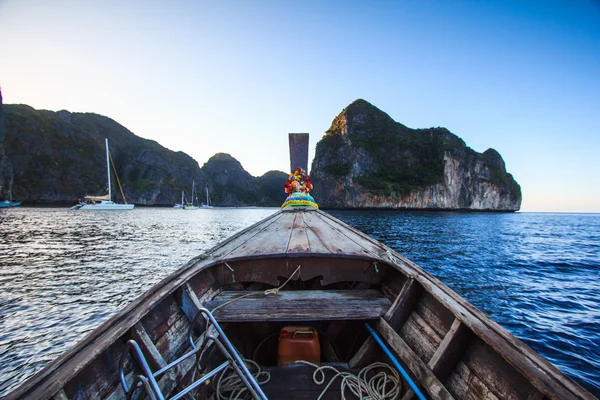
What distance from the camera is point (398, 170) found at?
91562 mm

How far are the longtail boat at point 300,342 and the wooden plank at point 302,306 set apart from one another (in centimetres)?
1

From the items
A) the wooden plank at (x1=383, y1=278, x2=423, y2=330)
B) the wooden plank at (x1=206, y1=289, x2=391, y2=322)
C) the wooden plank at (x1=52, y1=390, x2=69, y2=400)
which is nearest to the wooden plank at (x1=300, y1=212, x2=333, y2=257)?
the wooden plank at (x1=206, y1=289, x2=391, y2=322)

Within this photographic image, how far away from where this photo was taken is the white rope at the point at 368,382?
2.08 metres

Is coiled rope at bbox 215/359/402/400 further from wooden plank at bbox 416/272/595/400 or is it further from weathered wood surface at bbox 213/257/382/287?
weathered wood surface at bbox 213/257/382/287

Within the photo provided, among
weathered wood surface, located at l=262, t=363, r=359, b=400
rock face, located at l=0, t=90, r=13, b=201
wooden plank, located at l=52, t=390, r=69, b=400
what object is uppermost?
rock face, located at l=0, t=90, r=13, b=201

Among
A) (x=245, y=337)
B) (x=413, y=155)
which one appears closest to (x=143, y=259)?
(x=245, y=337)

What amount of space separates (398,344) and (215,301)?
6.56 feet

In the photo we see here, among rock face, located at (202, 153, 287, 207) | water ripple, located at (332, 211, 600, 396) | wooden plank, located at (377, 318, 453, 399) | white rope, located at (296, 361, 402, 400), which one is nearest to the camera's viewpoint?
wooden plank, located at (377, 318, 453, 399)

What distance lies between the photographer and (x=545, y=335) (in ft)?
17.0

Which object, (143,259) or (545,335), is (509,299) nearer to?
(545,335)

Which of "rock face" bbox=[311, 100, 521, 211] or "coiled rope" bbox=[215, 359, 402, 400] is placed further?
"rock face" bbox=[311, 100, 521, 211]

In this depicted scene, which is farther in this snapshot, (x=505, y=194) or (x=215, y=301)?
(x=505, y=194)

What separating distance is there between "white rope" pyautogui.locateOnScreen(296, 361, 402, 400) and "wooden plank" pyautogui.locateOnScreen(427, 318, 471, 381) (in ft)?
1.28

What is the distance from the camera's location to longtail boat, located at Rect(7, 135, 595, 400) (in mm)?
1555
